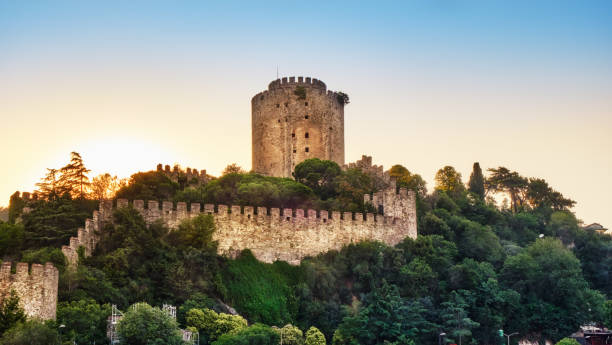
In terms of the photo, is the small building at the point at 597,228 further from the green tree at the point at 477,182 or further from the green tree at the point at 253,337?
the green tree at the point at 253,337

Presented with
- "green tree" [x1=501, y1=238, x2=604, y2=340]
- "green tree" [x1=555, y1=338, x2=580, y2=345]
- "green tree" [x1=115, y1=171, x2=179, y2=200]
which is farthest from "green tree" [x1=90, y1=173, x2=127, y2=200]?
"green tree" [x1=555, y1=338, x2=580, y2=345]

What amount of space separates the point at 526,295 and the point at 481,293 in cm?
430

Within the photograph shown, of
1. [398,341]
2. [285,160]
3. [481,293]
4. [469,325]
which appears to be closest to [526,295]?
[481,293]

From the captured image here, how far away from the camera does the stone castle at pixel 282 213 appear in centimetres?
3139

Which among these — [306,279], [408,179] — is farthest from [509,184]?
[306,279]

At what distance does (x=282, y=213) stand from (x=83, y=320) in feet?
53.3

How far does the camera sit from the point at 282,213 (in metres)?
45.7

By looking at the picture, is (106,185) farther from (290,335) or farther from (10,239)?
(290,335)

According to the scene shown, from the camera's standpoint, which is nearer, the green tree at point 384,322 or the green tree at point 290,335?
the green tree at point 290,335

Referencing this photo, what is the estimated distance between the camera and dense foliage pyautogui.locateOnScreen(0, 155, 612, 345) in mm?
35250

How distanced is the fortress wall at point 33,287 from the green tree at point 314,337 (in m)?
12.1

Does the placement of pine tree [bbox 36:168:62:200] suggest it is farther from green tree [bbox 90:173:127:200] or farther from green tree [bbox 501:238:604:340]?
green tree [bbox 501:238:604:340]

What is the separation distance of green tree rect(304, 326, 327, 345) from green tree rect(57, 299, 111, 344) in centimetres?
954

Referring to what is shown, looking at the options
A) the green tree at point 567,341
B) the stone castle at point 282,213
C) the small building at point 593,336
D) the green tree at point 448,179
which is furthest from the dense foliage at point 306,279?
the green tree at point 448,179
